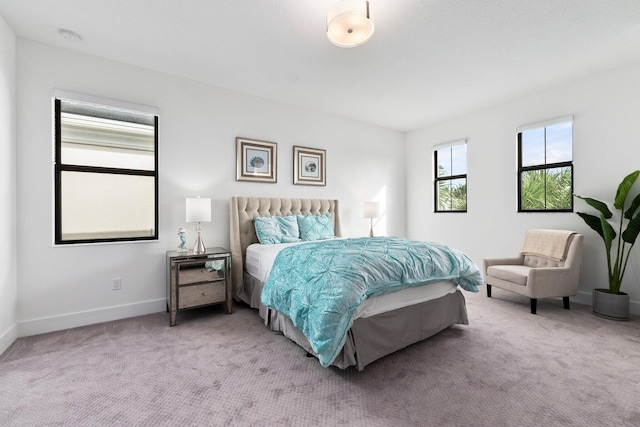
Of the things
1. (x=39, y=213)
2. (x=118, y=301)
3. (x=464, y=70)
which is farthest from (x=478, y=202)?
(x=39, y=213)

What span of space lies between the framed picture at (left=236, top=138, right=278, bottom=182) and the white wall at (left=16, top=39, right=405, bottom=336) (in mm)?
92

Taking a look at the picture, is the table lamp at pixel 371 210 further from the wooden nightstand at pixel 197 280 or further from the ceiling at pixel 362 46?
the wooden nightstand at pixel 197 280

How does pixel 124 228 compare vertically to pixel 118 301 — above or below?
above

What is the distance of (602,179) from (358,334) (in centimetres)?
380

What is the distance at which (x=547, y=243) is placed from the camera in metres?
3.72

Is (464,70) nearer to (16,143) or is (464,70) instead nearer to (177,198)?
(177,198)

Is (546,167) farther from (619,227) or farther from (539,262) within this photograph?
(539,262)

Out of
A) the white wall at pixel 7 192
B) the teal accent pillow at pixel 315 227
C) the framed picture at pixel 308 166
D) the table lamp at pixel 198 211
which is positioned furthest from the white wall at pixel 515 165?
the white wall at pixel 7 192

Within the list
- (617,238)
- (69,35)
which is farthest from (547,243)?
(69,35)

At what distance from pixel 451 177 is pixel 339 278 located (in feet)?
13.7

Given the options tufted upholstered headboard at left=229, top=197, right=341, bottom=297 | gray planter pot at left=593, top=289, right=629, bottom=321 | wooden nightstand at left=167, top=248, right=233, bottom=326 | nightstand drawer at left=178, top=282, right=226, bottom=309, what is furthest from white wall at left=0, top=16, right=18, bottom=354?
gray planter pot at left=593, top=289, right=629, bottom=321

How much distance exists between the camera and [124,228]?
3254 millimetres

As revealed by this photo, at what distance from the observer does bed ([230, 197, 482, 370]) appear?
214 centimetres

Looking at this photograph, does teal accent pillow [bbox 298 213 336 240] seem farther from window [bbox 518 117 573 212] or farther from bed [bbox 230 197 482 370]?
window [bbox 518 117 573 212]
